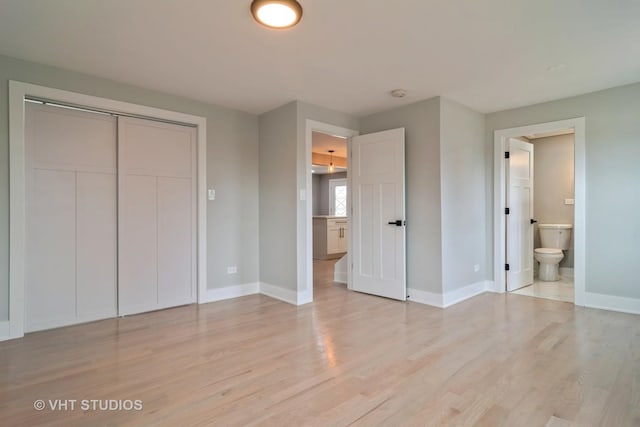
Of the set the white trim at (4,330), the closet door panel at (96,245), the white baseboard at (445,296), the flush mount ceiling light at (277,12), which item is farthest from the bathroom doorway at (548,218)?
the white trim at (4,330)

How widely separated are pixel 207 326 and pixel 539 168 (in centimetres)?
558

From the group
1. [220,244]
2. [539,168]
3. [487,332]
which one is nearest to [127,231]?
[220,244]

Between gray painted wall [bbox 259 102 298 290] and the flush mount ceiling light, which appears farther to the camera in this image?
gray painted wall [bbox 259 102 298 290]

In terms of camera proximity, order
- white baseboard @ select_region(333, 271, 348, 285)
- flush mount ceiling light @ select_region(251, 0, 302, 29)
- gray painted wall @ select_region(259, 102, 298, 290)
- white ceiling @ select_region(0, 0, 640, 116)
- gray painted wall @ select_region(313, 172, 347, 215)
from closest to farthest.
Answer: flush mount ceiling light @ select_region(251, 0, 302, 29), white ceiling @ select_region(0, 0, 640, 116), gray painted wall @ select_region(259, 102, 298, 290), white baseboard @ select_region(333, 271, 348, 285), gray painted wall @ select_region(313, 172, 347, 215)

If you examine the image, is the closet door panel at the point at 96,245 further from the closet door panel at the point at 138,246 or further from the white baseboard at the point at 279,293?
the white baseboard at the point at 279,293

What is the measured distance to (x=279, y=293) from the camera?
13.8ft

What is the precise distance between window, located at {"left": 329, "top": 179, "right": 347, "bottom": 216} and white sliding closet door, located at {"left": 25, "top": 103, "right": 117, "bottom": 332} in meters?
6.88

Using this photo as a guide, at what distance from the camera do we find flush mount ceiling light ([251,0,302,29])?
6.75 ft

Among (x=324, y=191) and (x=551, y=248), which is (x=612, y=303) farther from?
(x=324, y=191)

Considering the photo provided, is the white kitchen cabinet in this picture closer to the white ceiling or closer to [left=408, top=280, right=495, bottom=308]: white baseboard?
[left=408, top=280, right=495, bottom=308]: white baseboard

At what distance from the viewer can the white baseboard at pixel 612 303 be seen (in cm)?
349

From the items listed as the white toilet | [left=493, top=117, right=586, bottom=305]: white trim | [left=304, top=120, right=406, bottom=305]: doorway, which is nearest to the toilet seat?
the white toilet

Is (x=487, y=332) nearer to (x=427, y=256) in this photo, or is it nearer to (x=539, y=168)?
(x=427, y=256)

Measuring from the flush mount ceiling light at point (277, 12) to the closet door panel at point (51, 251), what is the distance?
2.38 metres
